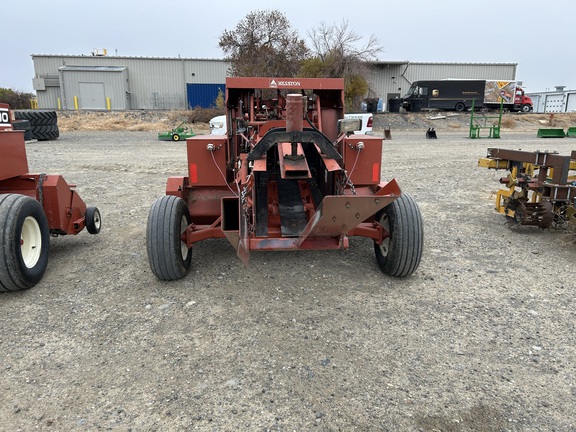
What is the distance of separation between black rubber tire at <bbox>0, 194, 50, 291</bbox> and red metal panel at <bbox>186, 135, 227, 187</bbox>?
61.1 inches

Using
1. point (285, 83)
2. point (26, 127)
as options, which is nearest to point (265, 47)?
point (26, 127)

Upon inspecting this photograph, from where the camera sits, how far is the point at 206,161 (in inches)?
196

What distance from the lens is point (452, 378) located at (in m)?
2.84

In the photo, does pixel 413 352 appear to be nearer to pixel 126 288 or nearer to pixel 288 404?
pixel 288 404

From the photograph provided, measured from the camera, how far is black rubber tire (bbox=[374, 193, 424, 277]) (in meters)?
4.07

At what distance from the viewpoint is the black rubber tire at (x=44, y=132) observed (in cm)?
2003

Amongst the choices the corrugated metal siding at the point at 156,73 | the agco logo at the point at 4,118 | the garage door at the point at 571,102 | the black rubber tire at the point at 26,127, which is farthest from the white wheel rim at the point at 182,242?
the garage door at the point at 571,102

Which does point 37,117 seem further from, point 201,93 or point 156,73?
point 156,73

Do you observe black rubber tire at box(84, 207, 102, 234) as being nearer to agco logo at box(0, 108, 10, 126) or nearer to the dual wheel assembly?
the dual wheel assembly

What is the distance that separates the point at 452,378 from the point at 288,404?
1.05 metres

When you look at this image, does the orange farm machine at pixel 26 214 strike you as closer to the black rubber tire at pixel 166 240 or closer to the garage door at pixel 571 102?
the black rubber tire at pixel 166 240

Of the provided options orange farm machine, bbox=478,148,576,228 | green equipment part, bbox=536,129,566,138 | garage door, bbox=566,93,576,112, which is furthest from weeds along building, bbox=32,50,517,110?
orange farm machine, bbox=478,148,576,228

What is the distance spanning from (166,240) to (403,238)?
2.11 meters

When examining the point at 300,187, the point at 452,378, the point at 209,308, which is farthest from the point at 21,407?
the point at 300,187
